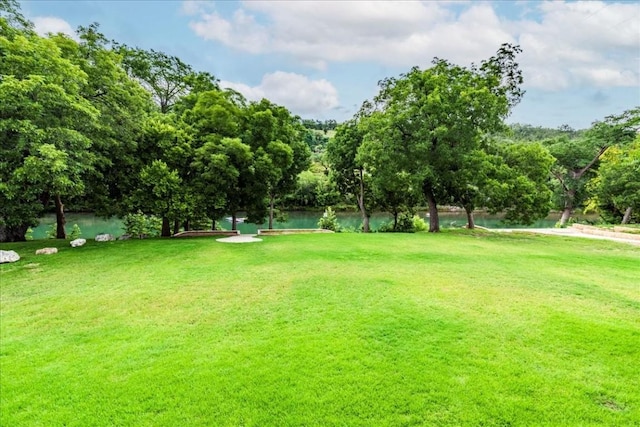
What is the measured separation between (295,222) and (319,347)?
36.6m

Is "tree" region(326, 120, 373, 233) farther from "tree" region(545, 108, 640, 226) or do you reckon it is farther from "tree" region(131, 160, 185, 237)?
"tree" region(545, 108, 640, 226)

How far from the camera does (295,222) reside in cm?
4047

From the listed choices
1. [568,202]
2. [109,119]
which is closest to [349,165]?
[109,119]

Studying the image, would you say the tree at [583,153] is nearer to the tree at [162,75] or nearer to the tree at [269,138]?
the tree at [269,138]

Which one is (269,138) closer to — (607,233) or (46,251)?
(46,251)

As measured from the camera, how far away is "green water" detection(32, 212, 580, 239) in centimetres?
3075

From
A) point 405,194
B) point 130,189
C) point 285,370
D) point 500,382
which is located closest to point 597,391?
point 500,382

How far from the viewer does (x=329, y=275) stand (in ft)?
24.2

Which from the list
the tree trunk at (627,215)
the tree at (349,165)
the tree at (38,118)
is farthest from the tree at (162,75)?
the tree trunk at (627,215)

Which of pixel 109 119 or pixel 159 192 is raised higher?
pixel 109 119

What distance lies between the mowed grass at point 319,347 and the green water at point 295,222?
1970 centimetres

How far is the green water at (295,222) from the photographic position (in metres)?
30.8

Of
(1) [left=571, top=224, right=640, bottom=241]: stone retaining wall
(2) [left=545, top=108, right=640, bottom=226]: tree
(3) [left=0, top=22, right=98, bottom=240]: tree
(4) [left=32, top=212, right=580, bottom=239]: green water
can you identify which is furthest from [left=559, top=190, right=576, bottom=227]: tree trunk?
(3) [left=0, top=22, right=98, bottom=240]: tree

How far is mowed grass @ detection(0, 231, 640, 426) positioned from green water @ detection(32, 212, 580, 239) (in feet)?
64.6
